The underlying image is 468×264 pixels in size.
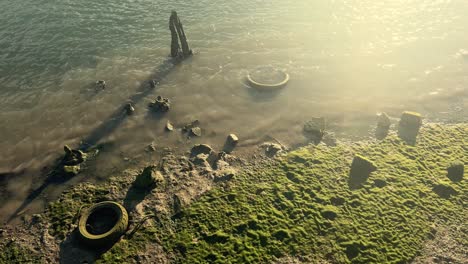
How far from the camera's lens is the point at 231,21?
30094mm

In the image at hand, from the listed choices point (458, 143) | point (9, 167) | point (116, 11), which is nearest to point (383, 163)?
point (458, 143)

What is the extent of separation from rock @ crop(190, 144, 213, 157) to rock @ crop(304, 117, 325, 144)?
5.38 meters

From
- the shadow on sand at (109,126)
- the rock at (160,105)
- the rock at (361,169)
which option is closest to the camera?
the shadow on sand at (109,126)

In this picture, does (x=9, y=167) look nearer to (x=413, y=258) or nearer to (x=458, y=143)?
(x=413, y=258)

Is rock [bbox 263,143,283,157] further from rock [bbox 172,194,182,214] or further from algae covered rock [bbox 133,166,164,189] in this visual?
algae covered rock [bbox 133,166,164,189]

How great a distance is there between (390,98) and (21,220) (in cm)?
2126

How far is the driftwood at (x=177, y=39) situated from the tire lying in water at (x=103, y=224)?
47.2ft

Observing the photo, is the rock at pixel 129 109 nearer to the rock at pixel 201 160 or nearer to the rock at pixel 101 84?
the rock at pixel 101 84

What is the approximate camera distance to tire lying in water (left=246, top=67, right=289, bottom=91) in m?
21.0

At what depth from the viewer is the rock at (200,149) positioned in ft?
52.7

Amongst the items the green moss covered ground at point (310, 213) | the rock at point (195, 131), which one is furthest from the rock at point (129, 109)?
the green moss covered ground at point (310, 213)

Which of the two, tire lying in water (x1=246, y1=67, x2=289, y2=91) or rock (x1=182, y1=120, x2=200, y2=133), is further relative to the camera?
tire lying in water (x1=246, y1=67, x2=289, y2=91)

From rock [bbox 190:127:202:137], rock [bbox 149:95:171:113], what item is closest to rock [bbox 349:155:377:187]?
rock [bbox 190:127:202:137]

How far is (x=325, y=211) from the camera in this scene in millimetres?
12703
